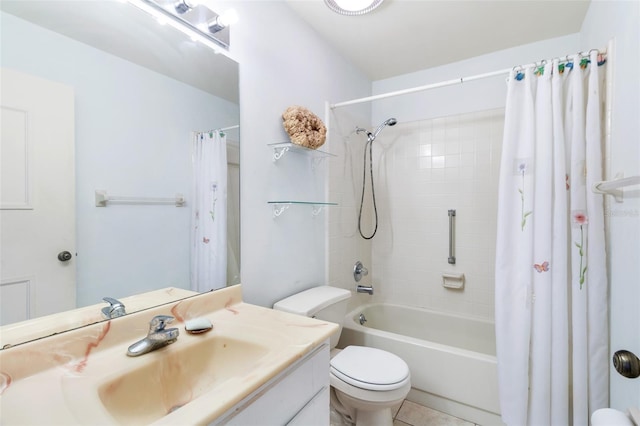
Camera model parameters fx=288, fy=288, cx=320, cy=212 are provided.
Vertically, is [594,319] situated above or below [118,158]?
below

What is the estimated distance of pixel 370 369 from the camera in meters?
1.45

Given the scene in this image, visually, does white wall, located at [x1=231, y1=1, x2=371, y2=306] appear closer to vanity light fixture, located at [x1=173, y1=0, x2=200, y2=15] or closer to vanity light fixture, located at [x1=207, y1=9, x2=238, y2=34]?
vanity light fixture, located at [x1=207, y1=9, x2=238, y2=34]

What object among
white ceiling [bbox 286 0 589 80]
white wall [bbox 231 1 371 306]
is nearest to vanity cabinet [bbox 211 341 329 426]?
white wall [bbox 231 1 371 306]

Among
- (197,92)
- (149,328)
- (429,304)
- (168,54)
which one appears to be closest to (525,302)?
(429,304)

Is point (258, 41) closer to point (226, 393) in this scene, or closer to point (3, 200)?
point (3, 200)

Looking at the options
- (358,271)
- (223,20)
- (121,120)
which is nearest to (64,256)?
(121,120)

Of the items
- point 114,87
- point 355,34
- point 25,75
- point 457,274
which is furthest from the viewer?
point 457,274

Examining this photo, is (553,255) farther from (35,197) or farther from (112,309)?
(35,197)

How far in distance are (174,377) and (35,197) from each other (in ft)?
2.06

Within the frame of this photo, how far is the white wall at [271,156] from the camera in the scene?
55.8 inches

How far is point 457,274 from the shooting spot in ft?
7.63

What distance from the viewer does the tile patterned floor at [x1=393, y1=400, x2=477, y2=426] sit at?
1697mm

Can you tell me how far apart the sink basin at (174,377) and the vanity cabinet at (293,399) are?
0.26ft

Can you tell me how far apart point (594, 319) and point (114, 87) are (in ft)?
6.96
